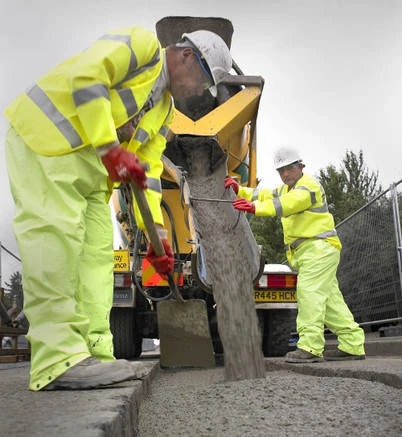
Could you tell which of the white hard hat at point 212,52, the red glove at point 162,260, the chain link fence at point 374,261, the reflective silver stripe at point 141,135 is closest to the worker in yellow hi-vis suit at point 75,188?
the reflective silver stripe at point 141,135

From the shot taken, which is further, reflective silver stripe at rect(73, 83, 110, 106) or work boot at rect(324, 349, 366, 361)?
work boot at rect(324, 349, 366, 361)

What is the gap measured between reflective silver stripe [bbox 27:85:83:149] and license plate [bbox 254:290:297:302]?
3.45 m

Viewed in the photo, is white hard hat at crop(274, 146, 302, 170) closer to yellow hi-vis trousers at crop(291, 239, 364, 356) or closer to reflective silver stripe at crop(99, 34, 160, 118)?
yellow hi-vis trousers at crop(291, 239, 364, 356)

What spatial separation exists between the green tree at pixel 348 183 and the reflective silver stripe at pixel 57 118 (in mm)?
18726

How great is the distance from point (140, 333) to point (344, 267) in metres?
4.31

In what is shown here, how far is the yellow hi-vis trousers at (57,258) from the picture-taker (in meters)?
2.38

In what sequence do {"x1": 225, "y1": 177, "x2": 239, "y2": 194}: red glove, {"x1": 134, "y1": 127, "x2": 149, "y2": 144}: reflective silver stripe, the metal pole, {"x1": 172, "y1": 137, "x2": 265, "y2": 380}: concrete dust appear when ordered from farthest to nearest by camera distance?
the metal pole, {"x1": 225, "y1": 177, "x2": 239, "y2": 194}: red glove, {"x1": 172, "y1": 137, "x2": 265, "y2": 380}: concrete dust, {"x1": 134, "y1": 127, "x2": 149, "y2": 144}: reflective silver stripe

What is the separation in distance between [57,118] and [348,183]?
794 inches

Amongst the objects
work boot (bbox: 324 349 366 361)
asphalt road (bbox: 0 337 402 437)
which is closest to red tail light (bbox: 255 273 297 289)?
work boot (bbox: 324 349 366 361)

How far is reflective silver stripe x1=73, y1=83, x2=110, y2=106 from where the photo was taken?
8.04ft

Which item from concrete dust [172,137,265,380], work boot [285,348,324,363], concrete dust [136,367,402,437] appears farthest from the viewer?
work boot [285,348,324,363]

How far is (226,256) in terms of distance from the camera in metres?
4.80

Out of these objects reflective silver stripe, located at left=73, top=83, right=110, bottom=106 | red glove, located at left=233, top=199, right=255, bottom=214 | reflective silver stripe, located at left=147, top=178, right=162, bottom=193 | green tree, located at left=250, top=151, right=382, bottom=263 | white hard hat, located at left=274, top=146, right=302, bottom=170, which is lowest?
reflective silver stripe, located at left=147, top=178, right=162, bottom=193

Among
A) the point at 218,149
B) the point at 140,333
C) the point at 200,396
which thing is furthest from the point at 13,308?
the point at 200,396
